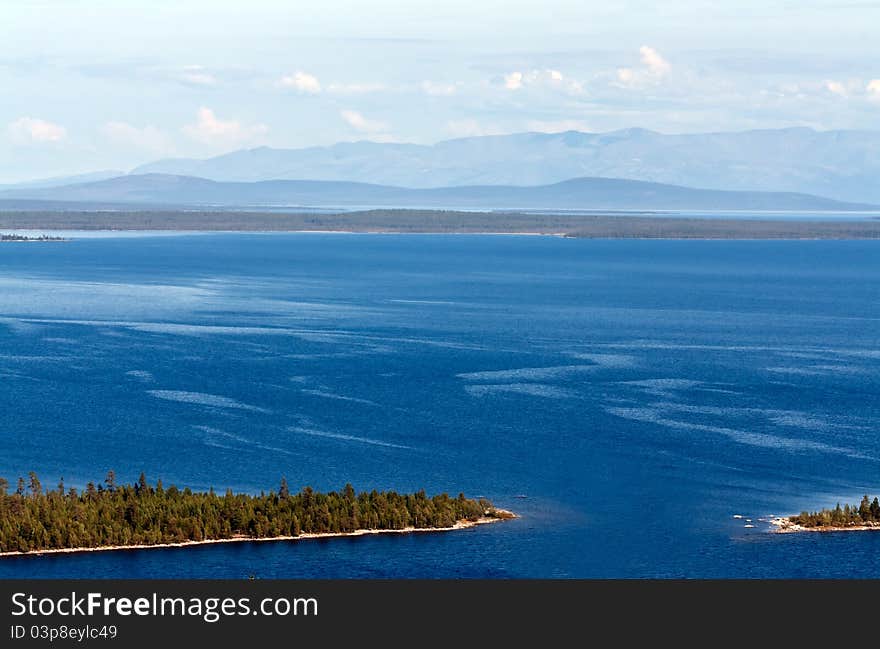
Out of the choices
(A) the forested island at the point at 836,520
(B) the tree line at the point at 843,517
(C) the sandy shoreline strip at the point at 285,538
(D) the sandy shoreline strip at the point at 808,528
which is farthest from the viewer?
(B) the tree line at the point at 843,517

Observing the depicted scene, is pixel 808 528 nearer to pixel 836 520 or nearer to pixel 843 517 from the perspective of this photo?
pixel 836 520

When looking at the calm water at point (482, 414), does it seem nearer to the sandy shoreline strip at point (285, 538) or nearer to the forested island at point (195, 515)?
the sandy shoreline strip at point (285, 538)

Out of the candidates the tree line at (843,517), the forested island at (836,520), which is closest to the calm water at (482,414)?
the forested island at (836,520)

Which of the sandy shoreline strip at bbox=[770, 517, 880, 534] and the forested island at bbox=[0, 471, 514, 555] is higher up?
the forested island at bbox=[0, 471, 514, 555]

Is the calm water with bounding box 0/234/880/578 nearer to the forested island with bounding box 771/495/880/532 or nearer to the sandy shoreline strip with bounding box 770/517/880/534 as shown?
the sandy shoreline strip with bounding box 770/517/880/534

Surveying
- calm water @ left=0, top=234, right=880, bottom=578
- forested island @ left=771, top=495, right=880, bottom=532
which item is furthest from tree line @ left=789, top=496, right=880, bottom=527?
calm water @ left=0, top=234, right=880, bottom=578

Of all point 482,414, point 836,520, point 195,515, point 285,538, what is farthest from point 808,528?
point 482,414

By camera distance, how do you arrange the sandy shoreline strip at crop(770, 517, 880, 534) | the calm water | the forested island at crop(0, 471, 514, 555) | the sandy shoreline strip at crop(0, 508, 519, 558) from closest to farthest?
the sandy shoreline strip at crop(0, 508, 519, 558) → the calm water → the forested island at crop(0, 471, 514, 555) → the sandy shoreline strip at crop(770, 517, 880, 534)

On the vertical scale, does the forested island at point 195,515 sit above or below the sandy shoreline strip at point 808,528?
above
